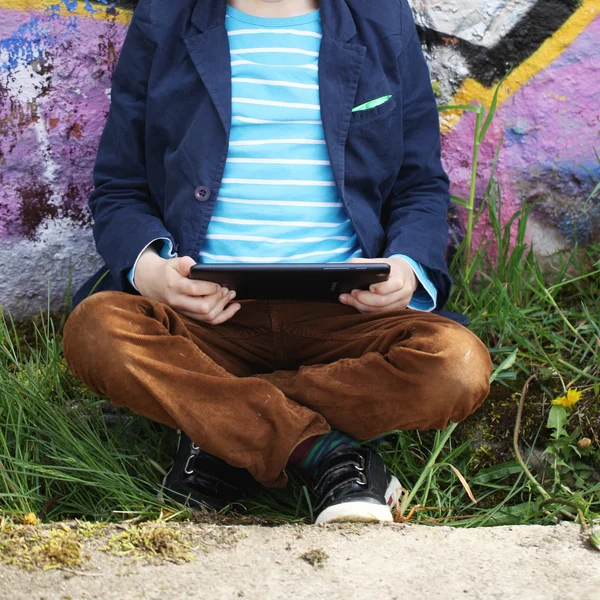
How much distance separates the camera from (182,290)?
5.93ft

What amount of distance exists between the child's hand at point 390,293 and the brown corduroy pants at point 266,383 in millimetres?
46

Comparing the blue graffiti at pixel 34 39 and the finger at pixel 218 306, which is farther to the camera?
the blue graffiti at pixel 34 39

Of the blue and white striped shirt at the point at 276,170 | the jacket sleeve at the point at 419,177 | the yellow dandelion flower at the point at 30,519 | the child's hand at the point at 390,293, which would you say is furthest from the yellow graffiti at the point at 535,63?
the yellow dandelion flower at the point at 30,519

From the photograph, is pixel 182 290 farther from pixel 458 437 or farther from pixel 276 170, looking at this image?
pixel 458 437

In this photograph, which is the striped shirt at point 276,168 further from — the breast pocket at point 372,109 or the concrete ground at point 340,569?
the concrete ground at point 340,569

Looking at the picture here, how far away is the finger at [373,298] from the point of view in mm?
1848

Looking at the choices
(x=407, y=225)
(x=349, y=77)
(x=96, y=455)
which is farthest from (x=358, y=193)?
(x=96, y=455)

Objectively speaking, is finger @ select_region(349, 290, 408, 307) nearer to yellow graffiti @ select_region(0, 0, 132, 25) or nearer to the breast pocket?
the breast pocket

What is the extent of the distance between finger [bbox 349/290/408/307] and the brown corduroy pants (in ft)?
0.18

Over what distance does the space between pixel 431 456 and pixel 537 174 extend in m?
0.96

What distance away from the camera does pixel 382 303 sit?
1.86 m

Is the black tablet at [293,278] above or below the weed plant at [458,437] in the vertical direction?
above

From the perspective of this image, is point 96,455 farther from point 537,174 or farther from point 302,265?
point 537,174

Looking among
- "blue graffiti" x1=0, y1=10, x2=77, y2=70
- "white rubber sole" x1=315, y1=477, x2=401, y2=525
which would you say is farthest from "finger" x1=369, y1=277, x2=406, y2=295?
"blue graffiti" x1=0, y1=10, x2=77, y2=70
